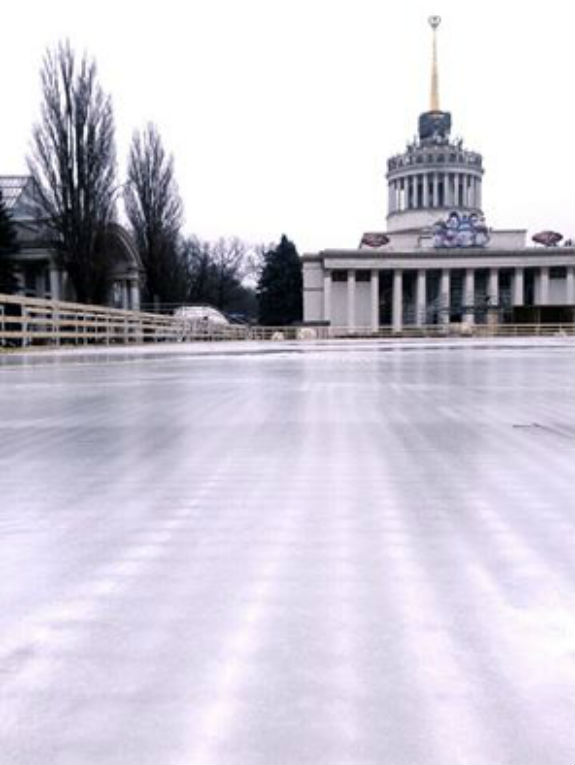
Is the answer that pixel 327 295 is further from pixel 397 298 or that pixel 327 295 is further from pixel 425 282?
pixel 425 282

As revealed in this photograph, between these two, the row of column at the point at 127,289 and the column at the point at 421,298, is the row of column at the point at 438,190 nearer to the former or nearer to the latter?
the column at the point at 421,298

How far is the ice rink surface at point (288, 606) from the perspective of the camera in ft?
2.00

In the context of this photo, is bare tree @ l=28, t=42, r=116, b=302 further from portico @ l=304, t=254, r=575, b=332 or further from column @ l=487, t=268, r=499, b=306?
column @ l=487, t=268, r=499, b=306

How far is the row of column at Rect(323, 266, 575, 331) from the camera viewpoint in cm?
6181

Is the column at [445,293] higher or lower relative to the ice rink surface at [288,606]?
higher

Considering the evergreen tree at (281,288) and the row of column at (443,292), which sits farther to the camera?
the evergreen tree at (281,288)

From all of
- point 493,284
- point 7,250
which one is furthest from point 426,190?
point 7,250

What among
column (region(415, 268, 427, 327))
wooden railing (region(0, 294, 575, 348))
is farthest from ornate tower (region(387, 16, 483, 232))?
wooden railing (region(0, 294, 575, 348))

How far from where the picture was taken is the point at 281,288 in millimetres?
63375

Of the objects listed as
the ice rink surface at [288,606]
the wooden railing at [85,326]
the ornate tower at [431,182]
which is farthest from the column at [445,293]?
the ice rink surface at [288,606]

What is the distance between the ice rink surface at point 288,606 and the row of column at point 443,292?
6003 cm

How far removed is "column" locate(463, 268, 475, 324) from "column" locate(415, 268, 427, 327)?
330 centimetres

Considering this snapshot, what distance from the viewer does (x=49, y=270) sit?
3378 cm

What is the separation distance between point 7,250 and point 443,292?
42.1m
